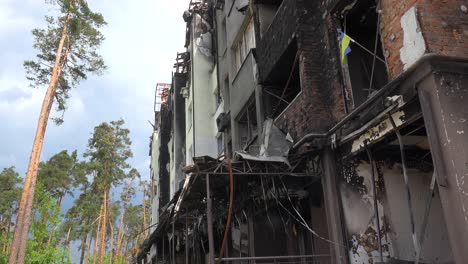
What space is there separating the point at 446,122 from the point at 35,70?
21839 millimetres

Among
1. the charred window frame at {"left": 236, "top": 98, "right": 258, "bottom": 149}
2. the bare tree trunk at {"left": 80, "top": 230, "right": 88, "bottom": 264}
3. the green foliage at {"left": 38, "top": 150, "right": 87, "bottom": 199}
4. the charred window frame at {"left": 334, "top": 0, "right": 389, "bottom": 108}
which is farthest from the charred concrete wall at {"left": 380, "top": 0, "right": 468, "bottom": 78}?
the bare tree trunk at {"left": 80, "top": 230, "right": 88, "bottom": 264}

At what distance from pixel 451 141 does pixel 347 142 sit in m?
2.92

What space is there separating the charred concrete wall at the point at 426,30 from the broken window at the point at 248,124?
23.4 feet

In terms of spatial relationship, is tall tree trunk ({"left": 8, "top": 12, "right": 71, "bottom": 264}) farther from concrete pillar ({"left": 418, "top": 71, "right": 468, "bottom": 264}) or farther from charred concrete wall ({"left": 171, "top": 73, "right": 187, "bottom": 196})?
concrete pillar ({"left": 418, "top": 71, "right": 468, "bottom": 264})

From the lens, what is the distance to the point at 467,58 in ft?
20.5

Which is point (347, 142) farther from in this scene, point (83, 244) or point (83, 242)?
point (83, 244)

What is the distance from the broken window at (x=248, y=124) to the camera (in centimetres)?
1457

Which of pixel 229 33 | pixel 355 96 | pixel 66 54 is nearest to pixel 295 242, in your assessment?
pixel 355 96

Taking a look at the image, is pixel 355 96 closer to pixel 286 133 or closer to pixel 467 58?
pixel 286 133

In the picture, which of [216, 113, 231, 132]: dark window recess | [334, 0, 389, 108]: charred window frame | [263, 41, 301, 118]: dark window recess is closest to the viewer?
[334, 0, 389, 108]: charred window frame

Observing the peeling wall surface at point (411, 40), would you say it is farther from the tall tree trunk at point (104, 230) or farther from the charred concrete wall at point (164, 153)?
the tall tree trunk at point (104, 230)

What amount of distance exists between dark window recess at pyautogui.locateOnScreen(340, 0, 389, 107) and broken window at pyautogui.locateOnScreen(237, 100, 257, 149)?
15.3 ft

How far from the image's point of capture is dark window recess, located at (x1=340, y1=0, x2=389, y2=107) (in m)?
9.37

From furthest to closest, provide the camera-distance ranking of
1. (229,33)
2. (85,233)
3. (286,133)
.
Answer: (85,233), (229,33), (286,133)
